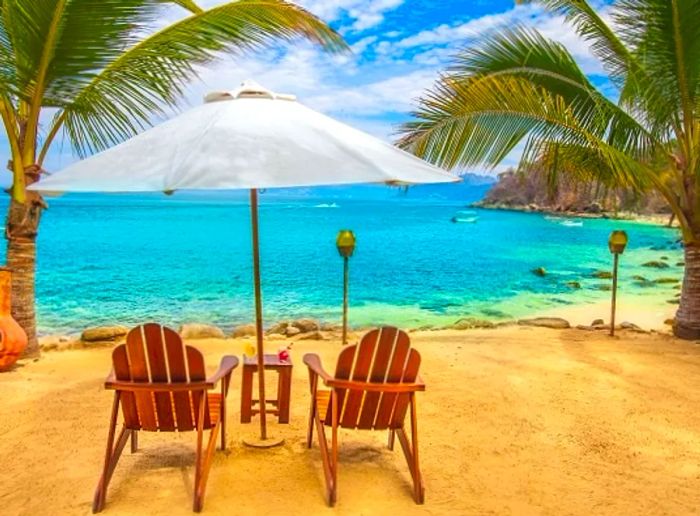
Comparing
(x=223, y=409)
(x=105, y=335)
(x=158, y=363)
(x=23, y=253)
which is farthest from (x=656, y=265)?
(x=158, y=363)

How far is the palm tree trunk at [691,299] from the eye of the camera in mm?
7441

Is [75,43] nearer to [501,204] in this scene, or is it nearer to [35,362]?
[35,362]

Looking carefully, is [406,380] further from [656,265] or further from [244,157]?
[656,265]

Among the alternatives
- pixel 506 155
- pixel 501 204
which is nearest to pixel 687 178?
pixel 506 155

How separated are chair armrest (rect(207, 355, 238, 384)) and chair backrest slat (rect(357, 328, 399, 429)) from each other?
761 mm

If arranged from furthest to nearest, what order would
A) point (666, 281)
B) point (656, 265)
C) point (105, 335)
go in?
point (656, 265) < point (666, 281) < point (105, 335)

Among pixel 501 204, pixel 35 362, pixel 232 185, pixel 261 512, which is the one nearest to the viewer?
pixel 232 185

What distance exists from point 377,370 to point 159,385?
1.07 meters

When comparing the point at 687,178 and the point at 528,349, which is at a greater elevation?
the point at 687,178

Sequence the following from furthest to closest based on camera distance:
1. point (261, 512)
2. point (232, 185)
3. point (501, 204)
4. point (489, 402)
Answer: point (501, 204), point (489, 402), point (261, 512), point (232, 185)

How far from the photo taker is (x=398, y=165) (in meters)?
3.05

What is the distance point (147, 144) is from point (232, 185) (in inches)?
34.3

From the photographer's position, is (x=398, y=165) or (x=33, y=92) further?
(x=33, y=92)

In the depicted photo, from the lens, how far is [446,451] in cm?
394
